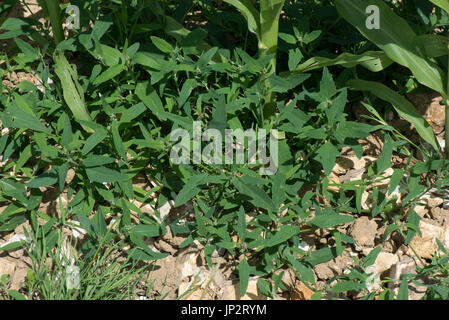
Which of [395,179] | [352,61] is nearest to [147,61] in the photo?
[352,61]

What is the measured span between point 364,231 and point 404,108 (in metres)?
0.42

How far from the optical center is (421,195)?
1.78 meters

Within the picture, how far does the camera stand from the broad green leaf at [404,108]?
186 centimetres

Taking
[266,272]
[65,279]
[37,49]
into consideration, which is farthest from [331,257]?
[37,49]

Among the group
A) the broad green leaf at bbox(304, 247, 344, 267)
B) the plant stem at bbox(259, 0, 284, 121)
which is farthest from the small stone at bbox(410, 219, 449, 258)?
the plant stem at bbox(259, 0, 284, 121)

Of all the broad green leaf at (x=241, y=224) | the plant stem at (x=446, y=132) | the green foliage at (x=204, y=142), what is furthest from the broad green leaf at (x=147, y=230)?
the plant stem at (x=446, y=132)

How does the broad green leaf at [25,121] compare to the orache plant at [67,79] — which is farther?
the orache plant at [67,79]

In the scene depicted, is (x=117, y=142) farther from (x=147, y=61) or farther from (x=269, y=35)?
(x=269, y=35)

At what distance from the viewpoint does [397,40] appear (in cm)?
180

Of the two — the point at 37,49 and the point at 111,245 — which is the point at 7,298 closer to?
the point at 111,245

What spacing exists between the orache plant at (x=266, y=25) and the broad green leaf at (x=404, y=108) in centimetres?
30

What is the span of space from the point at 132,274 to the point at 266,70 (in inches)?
29.0

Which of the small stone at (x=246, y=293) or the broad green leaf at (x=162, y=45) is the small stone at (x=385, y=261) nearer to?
the small stone at (x=246, y=293)

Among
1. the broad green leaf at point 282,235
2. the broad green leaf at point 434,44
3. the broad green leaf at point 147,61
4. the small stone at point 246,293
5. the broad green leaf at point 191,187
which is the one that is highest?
the broad green leaf at point 434,44
